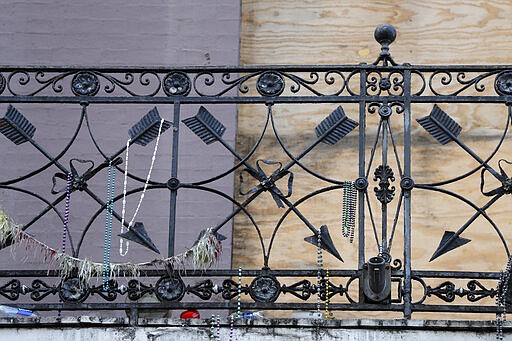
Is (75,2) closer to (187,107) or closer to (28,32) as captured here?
(28,32)

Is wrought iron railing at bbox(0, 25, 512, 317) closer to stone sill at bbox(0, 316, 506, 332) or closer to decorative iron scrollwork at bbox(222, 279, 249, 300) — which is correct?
decorative iron scrollwork at bbox(222, 279, 249, 300)

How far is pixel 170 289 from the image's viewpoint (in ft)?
28.0

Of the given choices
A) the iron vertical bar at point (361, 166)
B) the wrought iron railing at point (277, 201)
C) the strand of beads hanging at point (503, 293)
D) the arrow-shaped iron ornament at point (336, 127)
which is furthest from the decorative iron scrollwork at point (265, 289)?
the strand of beads hanging at point (503, 293)

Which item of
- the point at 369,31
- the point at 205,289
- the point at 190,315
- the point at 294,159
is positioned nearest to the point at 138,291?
the point at 205,289

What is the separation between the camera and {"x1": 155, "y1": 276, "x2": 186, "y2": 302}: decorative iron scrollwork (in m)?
8.51

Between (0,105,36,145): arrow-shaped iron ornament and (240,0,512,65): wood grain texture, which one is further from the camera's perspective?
(240,0,512,65): wood grain texture

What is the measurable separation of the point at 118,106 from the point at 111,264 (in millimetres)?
2211

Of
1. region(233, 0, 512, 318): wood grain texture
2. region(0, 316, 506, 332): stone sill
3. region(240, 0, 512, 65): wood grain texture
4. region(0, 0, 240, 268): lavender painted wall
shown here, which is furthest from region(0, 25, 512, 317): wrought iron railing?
region(240, 0, 512, 65): wood grain texture

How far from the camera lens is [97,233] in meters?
10.3

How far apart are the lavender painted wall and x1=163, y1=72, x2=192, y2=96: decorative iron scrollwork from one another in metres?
1.58

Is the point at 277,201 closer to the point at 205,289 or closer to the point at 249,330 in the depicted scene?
the point at 205,289

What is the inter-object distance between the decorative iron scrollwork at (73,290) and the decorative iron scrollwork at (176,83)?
1.20 metres

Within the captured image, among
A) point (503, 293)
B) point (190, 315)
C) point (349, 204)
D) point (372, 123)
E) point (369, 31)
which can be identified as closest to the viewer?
point (503, 293)

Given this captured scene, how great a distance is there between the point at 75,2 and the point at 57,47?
0.35 meters
